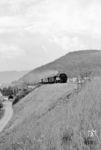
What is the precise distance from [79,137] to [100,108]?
460cm

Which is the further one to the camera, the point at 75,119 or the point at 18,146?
the point at 75,119

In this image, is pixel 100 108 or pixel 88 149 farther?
pixel 100 108

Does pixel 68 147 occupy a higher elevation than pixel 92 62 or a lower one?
lower

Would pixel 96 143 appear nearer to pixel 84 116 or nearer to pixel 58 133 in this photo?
pixel 58 133

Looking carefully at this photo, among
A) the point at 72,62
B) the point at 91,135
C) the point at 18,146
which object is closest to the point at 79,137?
the point at 91,135

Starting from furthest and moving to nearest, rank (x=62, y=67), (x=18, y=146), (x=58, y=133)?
(x=62, y=67), (x=58, y=133), (x=18, y=146)

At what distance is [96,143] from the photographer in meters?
9.34

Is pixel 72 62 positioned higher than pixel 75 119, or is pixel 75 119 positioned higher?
pixel 72 62

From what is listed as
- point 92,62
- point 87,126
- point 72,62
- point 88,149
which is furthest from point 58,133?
point 72,62

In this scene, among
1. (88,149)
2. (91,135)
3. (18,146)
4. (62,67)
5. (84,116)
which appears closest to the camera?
(88,149)

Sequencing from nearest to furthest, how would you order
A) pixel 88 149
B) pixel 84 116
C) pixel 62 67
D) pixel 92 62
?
pixel 88 149
pixel 84 116
pixel 92 62
pixel 62 67

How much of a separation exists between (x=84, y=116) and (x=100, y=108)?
3.68 ft

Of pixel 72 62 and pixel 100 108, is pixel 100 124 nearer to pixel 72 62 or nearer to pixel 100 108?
pixel 100 108

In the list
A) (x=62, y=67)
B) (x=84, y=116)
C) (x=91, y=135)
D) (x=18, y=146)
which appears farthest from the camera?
(x=62, y=67)
